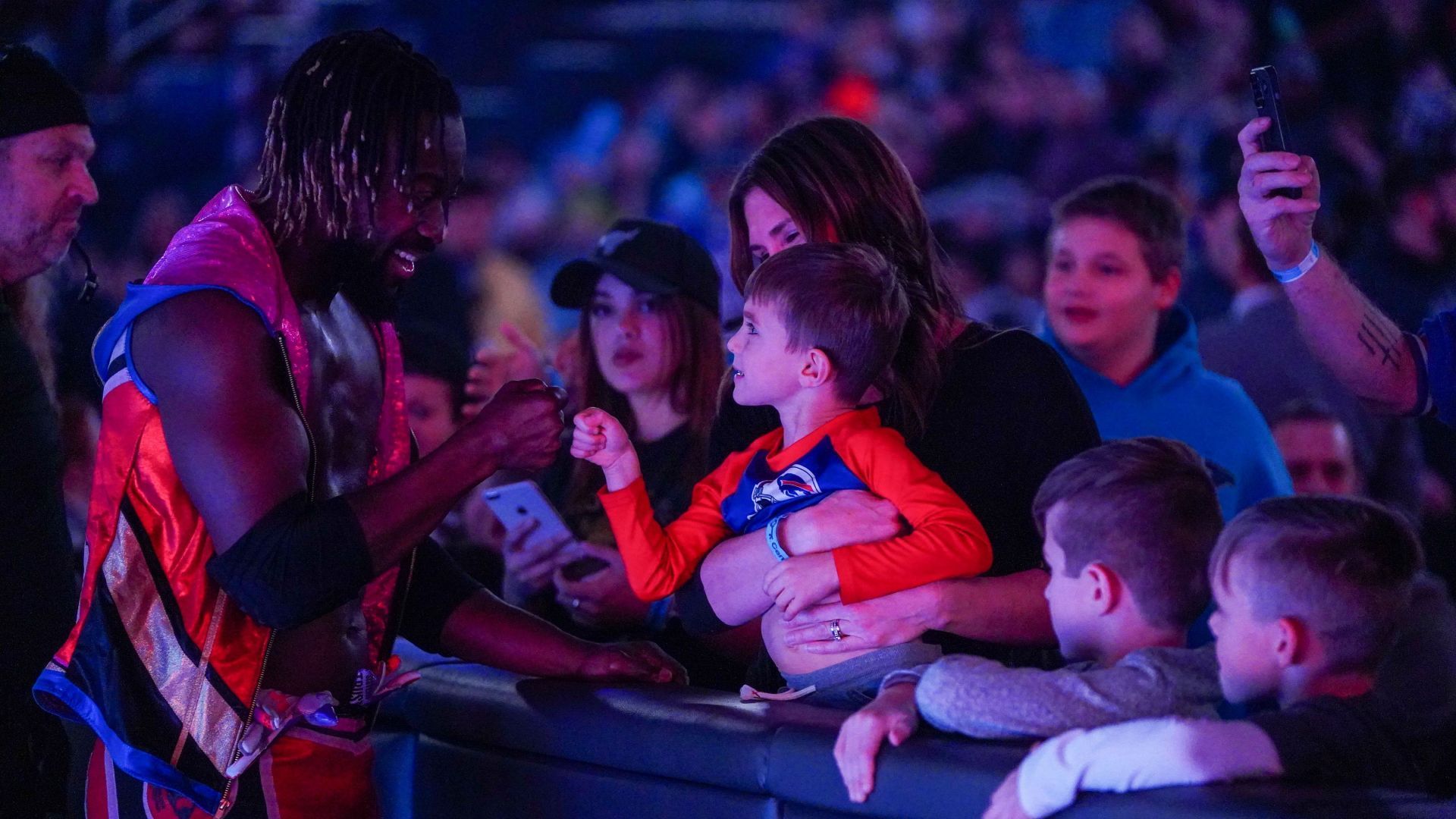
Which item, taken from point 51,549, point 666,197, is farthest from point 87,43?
point 51,549

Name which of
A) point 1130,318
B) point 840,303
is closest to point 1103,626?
point 840,303

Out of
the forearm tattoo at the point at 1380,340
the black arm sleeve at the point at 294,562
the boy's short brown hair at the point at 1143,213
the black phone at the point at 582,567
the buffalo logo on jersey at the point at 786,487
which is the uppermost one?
the boy's short brown hair at the point at 1143,213

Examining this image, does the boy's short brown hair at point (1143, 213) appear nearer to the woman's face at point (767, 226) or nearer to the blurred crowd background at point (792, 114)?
the blurred crowd background at point (792, 114)

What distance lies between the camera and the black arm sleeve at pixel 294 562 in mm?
1825

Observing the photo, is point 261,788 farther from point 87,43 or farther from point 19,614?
point 87,43

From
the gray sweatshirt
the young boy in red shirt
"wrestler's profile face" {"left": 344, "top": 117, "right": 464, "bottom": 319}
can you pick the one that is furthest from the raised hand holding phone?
the gray sweatshirt

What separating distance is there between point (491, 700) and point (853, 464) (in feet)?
2.27

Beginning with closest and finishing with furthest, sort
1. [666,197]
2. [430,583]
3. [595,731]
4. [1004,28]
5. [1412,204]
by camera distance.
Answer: [595,731] < [430,583] < [1412,204] < [1004,28] < [666,197]

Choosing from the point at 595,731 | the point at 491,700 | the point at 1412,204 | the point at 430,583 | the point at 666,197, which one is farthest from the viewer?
the point at 666,197

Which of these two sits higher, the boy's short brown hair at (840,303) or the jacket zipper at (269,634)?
the boy's short brown hair at (840,303)

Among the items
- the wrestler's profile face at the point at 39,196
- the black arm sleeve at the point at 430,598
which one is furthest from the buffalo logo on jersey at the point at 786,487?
the wrestler's profile face at the point at 39,196

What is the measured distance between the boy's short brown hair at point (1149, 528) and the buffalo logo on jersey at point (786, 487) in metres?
0.41

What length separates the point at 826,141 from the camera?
2322 mm

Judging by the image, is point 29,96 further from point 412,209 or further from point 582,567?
point 582,567
